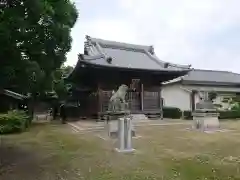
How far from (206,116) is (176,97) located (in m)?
16.7

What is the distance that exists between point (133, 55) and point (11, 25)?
21333 mm

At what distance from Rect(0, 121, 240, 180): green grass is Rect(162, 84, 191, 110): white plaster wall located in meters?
19.2

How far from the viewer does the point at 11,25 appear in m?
6.47

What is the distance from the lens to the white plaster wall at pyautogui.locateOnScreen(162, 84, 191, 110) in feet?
102

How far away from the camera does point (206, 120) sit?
15766 mm

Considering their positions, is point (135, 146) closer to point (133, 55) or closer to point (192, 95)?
point (133, 55)

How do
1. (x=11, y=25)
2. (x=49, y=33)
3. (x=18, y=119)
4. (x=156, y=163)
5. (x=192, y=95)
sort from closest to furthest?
(x=11, y=25)
(x=49, y=33)
(x=156, y=163)
(x=18, y=119)
(x=192, y=95)

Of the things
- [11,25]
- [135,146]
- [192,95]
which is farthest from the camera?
[192,95]

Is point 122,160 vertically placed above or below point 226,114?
below

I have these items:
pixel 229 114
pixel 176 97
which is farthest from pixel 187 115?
pixel 176 97


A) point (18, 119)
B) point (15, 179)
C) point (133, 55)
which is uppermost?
point (133, 55)

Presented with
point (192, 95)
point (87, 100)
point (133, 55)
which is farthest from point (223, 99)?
point (87, 100)

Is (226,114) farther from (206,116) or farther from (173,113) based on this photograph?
(206,116)

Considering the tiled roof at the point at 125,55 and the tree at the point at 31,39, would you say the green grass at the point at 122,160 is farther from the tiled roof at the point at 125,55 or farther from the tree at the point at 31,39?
the tiled roof at the point at 125,55
